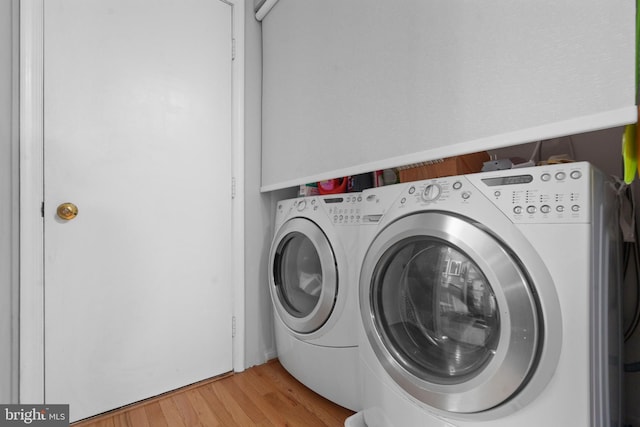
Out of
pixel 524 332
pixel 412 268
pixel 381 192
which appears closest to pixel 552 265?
pixel 524 332

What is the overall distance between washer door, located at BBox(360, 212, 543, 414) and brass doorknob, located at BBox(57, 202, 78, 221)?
116 cm

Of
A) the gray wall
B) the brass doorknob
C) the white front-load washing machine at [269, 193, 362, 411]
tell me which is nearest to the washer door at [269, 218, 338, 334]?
the white front-load washing machine at [269, 193, 362, 411]

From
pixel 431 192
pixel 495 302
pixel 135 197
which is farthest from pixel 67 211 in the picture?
pixel 495 302

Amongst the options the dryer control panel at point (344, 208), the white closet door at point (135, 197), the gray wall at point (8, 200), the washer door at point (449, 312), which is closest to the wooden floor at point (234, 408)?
the white closet door at point (135, 197)

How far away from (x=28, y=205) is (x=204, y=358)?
3.28 feet

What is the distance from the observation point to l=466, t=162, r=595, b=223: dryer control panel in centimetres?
61

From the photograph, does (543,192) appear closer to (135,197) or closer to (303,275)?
(303,275)

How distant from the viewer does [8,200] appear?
103cm

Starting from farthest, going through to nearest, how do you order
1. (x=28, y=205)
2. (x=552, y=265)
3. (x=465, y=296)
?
(x=28, y=205) → (x=465, y=296) → (x=552, y=265)

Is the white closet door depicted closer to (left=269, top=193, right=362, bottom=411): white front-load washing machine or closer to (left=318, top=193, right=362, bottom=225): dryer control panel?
(left=269, top=193, right=362, bottom=411): white front-load washing machine

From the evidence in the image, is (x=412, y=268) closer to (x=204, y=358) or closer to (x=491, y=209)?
(x=491, y=209)

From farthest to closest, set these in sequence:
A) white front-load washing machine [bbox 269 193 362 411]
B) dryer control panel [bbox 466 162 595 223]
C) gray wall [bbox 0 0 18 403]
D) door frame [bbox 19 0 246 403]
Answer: white front-load washing machine [bbox 269 193 362 411] < door frame [bbox 19 0 246 403] < gray wall [bbox 0 0 18 403] < dryer control panel [bbox 466 162 595 223]

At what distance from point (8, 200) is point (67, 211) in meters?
0.16

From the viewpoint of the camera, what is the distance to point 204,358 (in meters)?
1.49
